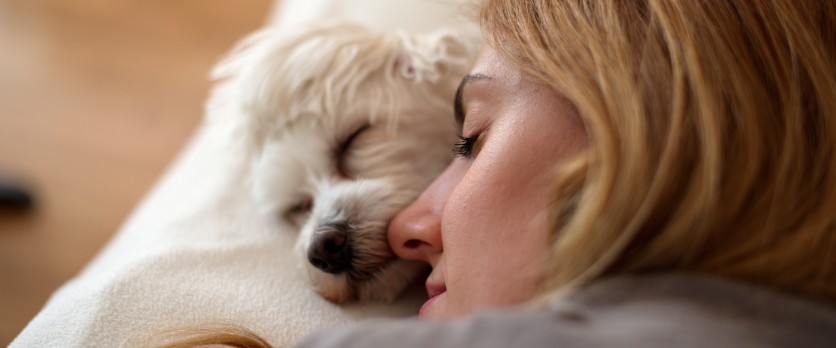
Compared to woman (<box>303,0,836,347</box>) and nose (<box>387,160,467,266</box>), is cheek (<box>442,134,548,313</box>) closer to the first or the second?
woman (<box>303,0,836,347</box>)

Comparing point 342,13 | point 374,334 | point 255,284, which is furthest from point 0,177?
point 374,334

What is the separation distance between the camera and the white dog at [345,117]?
1028mm

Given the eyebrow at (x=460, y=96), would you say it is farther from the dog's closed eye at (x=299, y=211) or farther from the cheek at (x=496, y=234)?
the dog's closed eye at (x=299, y=211)

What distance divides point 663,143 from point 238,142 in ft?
2.56

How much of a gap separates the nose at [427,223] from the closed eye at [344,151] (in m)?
0.22

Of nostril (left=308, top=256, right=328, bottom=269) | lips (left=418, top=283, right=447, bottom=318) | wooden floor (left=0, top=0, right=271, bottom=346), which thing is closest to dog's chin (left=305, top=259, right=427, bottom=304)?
nostril (left=308, top=256, right=328, bottom=269)

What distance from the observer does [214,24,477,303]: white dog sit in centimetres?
103

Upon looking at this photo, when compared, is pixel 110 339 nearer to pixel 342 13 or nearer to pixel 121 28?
pixel 342 13

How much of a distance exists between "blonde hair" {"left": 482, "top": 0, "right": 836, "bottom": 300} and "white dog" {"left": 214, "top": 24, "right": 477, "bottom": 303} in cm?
42

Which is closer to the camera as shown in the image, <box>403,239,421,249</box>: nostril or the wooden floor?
<box>403,239,421,249</box>: nostril

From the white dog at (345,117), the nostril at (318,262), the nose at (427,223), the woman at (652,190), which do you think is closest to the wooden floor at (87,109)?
the white dog at (345,117)

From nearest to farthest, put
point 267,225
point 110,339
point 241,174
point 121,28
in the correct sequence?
1. point 110,339
2. point 267,225
3. point 241,174
4. point 121,28

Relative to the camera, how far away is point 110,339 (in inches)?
Answer: 31.0

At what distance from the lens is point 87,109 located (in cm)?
253
